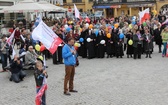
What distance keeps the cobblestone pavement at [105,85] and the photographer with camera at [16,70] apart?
252 mm

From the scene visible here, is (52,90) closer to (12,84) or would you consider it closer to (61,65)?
(12,84)

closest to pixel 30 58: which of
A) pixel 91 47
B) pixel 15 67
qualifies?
pixel 15 67

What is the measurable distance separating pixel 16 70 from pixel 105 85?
11.8 feet

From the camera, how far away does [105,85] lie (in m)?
10.7

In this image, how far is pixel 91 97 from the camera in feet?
30.7

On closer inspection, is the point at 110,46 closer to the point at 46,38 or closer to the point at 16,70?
the point at 16,70

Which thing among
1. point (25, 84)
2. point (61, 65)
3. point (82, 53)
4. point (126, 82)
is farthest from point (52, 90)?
point (82, 53)

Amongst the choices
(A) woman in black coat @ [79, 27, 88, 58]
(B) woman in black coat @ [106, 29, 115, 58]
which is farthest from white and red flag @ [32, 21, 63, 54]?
(A) woman in black coat @ [79, 27, 88, 58]

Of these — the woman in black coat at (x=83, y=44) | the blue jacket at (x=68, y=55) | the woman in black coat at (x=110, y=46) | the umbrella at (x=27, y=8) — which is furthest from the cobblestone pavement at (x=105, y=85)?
the umbrella at (x=27, y=8)

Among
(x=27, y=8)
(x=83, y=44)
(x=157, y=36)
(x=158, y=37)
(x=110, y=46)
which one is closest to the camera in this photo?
(x=110, y=46)

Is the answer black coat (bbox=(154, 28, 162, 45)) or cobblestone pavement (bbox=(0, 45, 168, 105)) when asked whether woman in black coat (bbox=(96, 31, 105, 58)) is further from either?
black coat (bbox=(154, 28, 162, 45))

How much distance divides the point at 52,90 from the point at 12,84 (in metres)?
1.99

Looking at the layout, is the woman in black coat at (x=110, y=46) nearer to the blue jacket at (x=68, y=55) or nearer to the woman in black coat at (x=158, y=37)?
the woman in black coat at (x=158, y=37)

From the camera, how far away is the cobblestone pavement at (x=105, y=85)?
909 cm
